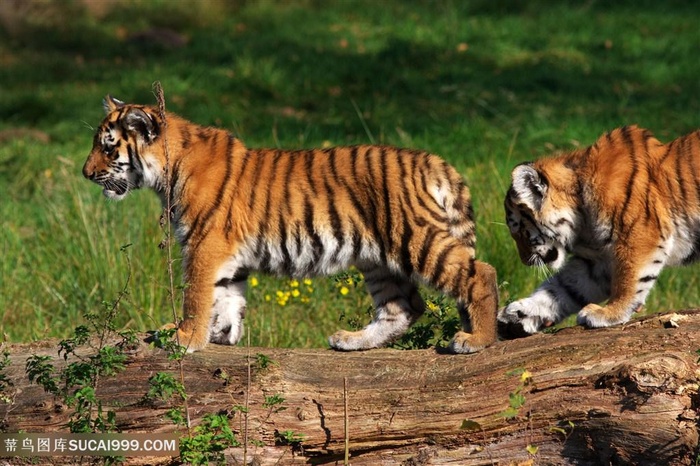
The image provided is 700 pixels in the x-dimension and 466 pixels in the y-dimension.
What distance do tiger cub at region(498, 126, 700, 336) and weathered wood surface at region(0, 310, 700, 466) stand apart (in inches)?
15.6

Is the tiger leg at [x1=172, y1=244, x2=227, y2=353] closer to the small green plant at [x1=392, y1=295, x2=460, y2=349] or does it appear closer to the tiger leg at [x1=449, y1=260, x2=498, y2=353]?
the small green plant at [x1=392, y1=295, x2=460, y2=349]

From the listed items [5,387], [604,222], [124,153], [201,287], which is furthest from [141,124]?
[604,222]

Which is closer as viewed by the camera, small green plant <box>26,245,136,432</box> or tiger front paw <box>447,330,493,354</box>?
small green plant <box>26,245,136,432</box>

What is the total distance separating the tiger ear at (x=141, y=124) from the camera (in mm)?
5117

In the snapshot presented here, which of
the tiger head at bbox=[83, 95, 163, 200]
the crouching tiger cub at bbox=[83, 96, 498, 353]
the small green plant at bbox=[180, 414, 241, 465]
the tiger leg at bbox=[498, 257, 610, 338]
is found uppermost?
the tiger head at bbox=[83, 95, 163, 200]

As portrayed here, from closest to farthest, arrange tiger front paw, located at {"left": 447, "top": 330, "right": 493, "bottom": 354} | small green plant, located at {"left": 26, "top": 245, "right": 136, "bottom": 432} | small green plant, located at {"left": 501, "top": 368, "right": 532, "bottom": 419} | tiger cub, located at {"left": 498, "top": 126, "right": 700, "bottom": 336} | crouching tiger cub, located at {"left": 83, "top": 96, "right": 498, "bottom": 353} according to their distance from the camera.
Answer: small green plant, located at {"left": 501, "top": 368, "right": 532, "bottom": 419} → small green plant, located at {"left": 26, "top": 245, "right": 136, "bottom": 432} → tiger front paw, located at {"left": 447, "top": 330, "right": 493, "bottom": 354} → tiger cub, located at {"left": 498, "top": 126, "right": 700, "bottom": 336} → crouching tiger cub, located at {"left": 83, "top": 96, "right": 498, "bottom": 353}

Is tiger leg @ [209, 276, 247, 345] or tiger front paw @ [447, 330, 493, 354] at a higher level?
tiger leg @ [209, 276, 247, 345]

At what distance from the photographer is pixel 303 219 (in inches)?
195

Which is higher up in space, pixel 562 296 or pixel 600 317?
pixel 562 296

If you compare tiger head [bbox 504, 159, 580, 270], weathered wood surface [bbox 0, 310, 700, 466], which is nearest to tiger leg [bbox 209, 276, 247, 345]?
weathered wood surface [bbox 0, 310, 700, 466]

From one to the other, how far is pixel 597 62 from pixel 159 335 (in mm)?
8813

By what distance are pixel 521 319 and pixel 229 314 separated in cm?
141

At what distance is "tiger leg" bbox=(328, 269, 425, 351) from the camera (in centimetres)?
509

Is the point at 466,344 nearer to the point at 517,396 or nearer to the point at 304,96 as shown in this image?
the point at 517,396
